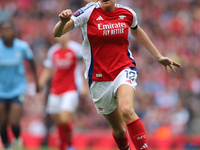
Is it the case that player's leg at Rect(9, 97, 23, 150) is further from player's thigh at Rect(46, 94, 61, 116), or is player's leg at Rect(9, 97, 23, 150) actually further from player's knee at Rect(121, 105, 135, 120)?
player's knee at Rect(121, 105, 135, 120)

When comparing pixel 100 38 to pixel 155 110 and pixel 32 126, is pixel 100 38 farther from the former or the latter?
pixel 32 126

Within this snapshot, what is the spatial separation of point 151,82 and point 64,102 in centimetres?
656

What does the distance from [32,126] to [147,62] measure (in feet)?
16.6

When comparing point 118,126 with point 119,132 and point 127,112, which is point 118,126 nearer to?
point 119,132

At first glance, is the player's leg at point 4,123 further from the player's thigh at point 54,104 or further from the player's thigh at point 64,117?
the player's thigh at point 54,104

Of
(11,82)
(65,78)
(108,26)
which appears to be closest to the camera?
(108,26)

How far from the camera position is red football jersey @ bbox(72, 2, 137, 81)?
17.4ft

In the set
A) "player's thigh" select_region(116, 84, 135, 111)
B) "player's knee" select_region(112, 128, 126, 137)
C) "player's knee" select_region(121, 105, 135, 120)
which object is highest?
"player's thigh" select_region(116, 84, 135, 111)

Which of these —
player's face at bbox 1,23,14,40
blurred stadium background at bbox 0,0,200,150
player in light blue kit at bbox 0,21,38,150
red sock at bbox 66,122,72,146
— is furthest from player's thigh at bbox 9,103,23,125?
blurred stadium background at bbox 0,0,200,150

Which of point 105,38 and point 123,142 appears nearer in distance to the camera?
point 105,38

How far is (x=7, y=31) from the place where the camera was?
7.52m

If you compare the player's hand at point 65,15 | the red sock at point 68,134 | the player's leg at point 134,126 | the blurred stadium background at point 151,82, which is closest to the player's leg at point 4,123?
the red sock at point 68,134

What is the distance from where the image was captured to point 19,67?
305 inches

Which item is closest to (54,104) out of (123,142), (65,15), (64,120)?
(64,120)
